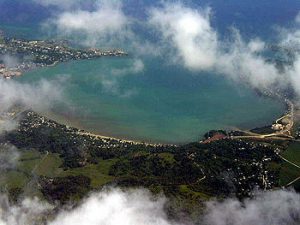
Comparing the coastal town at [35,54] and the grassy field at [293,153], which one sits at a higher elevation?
the coastal town at [35,54]

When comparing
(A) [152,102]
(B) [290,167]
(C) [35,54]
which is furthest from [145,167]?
(C) [35,54]

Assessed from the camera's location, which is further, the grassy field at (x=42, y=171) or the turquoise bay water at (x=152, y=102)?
the turquoise bay water at (x=152, y=102)

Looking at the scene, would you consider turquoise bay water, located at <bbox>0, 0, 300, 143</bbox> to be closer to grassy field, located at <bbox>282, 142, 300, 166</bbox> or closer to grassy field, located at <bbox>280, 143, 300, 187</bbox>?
grassy field, located at <bbox>282, 142, 300, 166</bbox>

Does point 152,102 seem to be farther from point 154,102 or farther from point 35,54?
point 35,54

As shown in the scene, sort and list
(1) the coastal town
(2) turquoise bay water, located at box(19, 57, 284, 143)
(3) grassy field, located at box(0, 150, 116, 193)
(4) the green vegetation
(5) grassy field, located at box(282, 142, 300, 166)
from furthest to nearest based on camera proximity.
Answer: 1. (1) the coastal town
2. (2) turquoise bay water, located at box(19, 57, 284, 143)
3. (5) grassy field, located at box(282, 142, 300, 166)
4. (3) grassy field, located at box(0, 150, 116, 193)
5. (4) the green vegetation

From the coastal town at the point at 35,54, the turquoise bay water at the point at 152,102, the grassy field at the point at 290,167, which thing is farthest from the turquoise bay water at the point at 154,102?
the grassy field at the point at 290,167

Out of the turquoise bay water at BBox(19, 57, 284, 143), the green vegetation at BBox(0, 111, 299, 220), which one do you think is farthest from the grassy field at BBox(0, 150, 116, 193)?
the turquoise bay water at BBox(19, 57, 284, 143)

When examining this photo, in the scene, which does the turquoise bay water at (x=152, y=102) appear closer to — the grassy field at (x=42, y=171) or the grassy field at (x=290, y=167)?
the grassy field at (x=290, y=167)

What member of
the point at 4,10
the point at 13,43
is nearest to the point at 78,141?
the point at 13,43
